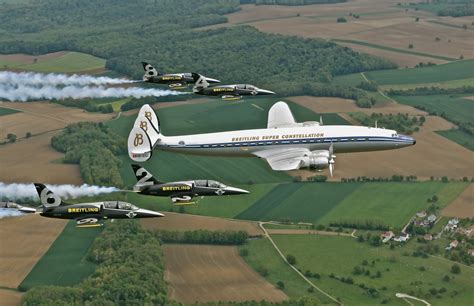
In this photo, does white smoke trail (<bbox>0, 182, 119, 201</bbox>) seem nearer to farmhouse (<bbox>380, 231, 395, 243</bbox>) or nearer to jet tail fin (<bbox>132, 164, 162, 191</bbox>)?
jet tail fin (<bbox>132, 164, 162, 191</bbox>)

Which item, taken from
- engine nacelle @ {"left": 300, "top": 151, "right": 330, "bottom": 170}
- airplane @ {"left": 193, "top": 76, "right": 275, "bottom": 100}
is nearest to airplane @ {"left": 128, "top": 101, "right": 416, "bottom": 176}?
engine nacelle @ {"left": 300, "top": 151, "right": 330, "bottom": 170}

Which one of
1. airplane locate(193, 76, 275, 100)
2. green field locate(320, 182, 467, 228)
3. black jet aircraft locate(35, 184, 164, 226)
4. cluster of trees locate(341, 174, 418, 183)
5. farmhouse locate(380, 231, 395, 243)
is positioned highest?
airplane locate(193, 76, 275, 100)

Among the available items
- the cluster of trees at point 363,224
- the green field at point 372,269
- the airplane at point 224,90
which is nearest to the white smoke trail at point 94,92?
the airplane at point 224,90

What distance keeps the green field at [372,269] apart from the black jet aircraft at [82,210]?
5401 cm

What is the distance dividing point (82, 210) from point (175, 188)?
9.98 metres

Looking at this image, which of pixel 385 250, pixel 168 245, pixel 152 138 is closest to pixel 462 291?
pixel 385 250

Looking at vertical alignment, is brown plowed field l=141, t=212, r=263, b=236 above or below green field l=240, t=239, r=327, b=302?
above

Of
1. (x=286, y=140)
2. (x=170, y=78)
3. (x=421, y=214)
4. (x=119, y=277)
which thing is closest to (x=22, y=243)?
(x=119, y=277)

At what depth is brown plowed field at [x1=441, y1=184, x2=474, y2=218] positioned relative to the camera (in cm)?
17500

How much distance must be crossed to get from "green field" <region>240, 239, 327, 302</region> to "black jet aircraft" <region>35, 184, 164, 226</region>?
53317 mm

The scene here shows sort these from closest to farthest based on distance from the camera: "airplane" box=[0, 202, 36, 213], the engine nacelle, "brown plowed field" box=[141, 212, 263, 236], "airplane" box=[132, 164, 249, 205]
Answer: "airplane" box=[0, 202, 36, 213]
"airplane" box=[132, 164, 249, 205]
the engine nacelle
"brown plowed field" box=[141, 212, 263, 236]

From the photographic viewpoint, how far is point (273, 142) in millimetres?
115500

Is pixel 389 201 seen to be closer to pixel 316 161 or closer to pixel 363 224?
pixel 363 224

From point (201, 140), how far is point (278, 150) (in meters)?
8.87
